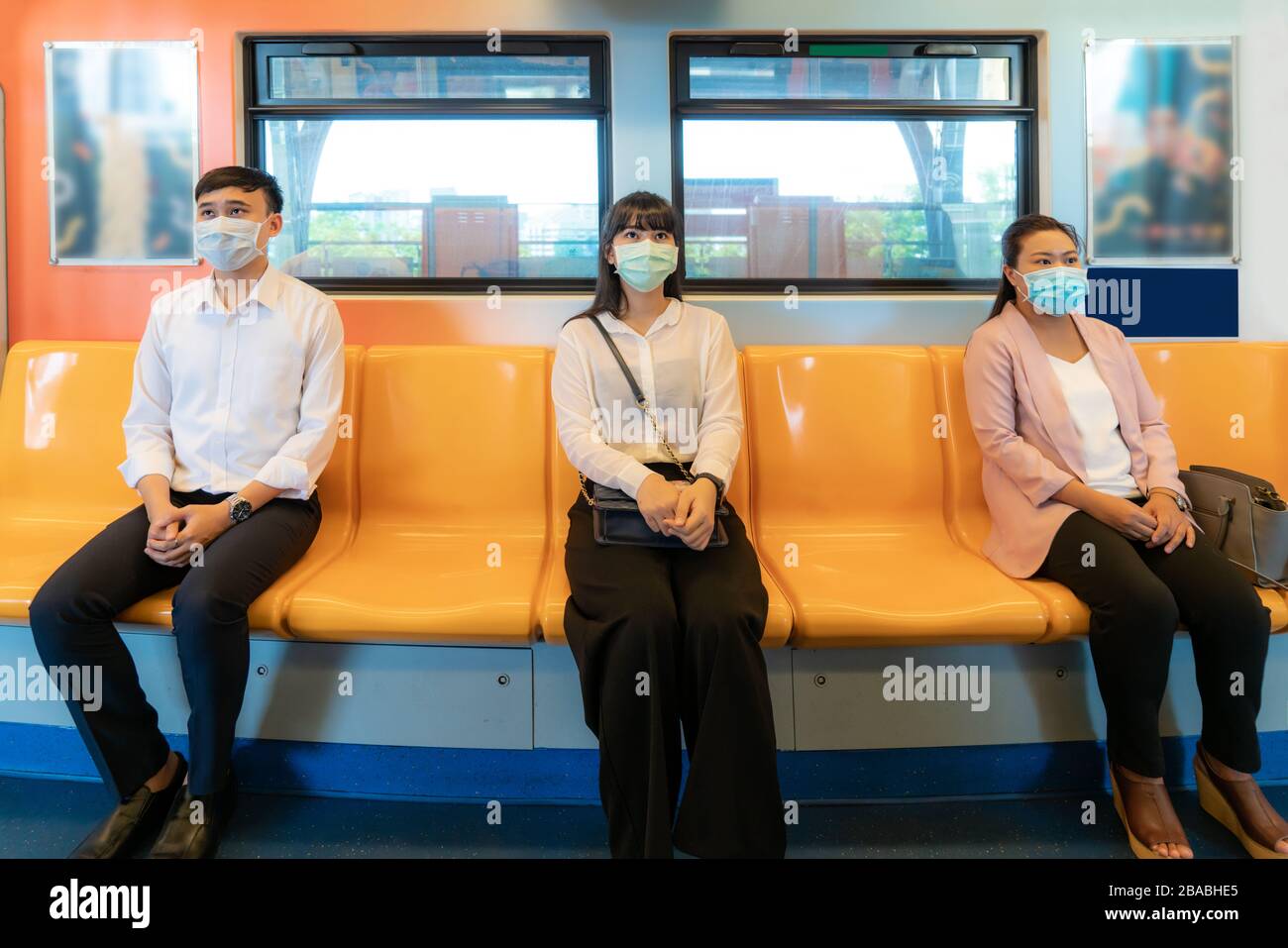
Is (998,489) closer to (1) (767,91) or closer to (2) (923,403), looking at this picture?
(2) (923,403)

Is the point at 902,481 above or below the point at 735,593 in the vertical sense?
above

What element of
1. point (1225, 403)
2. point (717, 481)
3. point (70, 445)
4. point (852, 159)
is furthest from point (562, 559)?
point (1225, 403)

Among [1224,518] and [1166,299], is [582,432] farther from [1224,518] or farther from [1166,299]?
[1166,299]

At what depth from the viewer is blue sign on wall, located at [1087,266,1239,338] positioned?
2926mm

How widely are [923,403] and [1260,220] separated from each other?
5.34ft

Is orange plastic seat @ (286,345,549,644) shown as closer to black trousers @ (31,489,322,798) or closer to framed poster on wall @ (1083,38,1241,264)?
black trousers @ (31,489,322,798)

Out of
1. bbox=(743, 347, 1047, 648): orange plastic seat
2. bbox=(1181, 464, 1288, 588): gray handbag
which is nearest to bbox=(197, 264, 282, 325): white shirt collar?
bbox=(743, 347, 1047, 648): orange plastic seat

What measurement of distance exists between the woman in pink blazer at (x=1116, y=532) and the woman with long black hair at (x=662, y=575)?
0.77 metres

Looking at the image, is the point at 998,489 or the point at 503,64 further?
the point at 503,64

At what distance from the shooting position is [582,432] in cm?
201

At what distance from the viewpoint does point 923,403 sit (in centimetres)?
251

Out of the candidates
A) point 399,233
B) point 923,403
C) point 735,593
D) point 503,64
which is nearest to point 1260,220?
point 923,403

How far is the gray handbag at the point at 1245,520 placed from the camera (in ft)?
6.31
